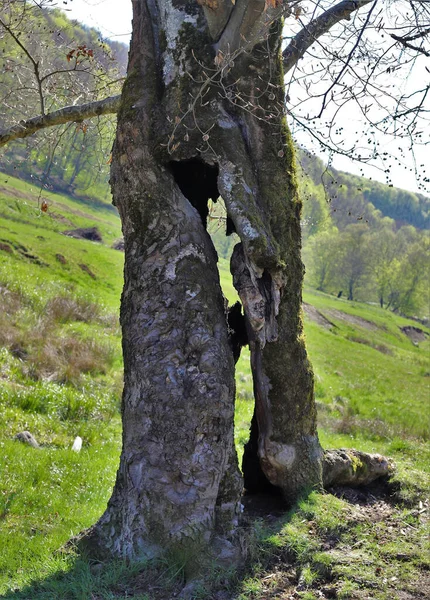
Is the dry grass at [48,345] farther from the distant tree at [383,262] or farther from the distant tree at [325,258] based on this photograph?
the distant tree at [383,262]

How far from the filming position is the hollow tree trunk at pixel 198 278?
4.58 meters

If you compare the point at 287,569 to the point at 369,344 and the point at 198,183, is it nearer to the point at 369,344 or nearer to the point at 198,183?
the point at 198,183

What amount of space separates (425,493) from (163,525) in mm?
3452

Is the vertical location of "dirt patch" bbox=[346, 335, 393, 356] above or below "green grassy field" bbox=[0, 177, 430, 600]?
below


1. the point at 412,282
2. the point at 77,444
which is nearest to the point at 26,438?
the point at 77,444

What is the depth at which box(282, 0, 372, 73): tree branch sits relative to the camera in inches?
244

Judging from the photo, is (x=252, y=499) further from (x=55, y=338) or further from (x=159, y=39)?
(x=55, y=338)

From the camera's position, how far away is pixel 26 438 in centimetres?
846

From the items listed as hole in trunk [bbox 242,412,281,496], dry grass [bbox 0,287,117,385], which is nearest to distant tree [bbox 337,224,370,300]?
dry grass [bbox 0,287,117,385]

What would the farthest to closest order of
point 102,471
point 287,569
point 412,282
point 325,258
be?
point 412,282 < point 325,258 < point 102,471 < point 287,569

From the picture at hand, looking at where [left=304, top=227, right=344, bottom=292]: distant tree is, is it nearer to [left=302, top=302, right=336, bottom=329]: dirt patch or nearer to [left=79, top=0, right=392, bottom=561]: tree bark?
[left=302, top=302, right=336, bottom=329]: dirt patch

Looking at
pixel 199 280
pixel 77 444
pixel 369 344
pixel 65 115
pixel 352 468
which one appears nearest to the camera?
pixel 199 280

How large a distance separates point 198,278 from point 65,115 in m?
3.66

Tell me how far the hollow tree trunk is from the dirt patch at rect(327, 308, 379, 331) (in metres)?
47.0
